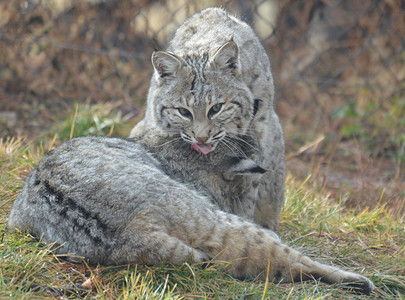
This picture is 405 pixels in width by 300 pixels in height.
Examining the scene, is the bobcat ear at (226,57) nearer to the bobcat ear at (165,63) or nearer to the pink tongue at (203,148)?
the bobcat ear at (165,63)

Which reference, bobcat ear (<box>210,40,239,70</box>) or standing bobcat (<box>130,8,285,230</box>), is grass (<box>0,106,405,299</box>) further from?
bobcat ear (<box>210,40,239,70</box>)

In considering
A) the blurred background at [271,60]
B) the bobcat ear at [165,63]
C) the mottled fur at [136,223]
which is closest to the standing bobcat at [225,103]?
the bobcat ear at [165,63]

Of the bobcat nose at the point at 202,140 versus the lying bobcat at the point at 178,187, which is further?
the bobcat nose at the point at 202,140

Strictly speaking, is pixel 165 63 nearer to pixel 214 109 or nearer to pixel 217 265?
pixel 214 109

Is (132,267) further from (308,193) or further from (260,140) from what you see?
(308,193)

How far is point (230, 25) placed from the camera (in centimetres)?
525

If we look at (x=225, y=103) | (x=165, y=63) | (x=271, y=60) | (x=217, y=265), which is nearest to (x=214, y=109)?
(x=225, y=103)

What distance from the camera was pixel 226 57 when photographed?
14.8 feet

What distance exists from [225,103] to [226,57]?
1.10 ft

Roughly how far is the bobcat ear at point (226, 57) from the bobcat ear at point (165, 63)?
0.84 ft

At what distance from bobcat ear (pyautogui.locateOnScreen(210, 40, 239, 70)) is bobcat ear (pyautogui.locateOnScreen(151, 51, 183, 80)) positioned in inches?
10.1

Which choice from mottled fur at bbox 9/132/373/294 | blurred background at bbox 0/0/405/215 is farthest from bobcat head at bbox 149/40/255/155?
blurred background at bbox 0/0/405/215

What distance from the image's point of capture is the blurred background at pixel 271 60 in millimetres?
8336

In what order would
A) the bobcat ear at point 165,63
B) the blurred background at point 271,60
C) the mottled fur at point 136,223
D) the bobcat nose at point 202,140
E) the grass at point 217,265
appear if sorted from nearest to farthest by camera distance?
1. the grass at point 217,265
2. the mottled fur at point 136,223
3. the bobcat nose at point 202,140
4. the bobcat ear at point 165,63
5. the blurred background at point 271,60
